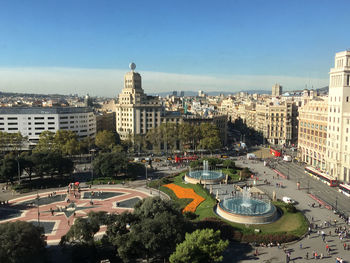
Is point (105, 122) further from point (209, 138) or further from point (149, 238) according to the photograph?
point (149, 238)

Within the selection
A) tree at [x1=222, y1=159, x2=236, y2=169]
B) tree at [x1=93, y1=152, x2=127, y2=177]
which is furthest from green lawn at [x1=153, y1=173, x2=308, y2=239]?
tree at [x1=222, y1=159, x2=236, y2=169]

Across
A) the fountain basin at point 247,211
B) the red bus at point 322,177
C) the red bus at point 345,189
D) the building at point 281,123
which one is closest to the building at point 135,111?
the building at point 281,123

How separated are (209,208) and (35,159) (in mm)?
43745

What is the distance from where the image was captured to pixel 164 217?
3741 cm

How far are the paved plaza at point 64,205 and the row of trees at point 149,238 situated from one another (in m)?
8.98

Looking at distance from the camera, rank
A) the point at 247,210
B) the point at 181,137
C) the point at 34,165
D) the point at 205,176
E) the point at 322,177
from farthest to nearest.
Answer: the point at 181,137 → the point at 205,176 → the point at 322,177 → the point at 34,165 → the point at 247,210

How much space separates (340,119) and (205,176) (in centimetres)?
3675

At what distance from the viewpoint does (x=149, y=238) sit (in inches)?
1395

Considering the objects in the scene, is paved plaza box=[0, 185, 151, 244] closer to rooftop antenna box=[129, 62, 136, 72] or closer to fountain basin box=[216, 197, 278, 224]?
fountain basin box=[216, 197, 278, 224]

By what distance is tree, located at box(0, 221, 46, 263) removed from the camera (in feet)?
102

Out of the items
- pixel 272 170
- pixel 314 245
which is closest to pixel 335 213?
pixel 314 245

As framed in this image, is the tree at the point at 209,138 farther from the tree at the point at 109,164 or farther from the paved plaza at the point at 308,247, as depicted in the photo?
the paved plaza at the point at 308,247

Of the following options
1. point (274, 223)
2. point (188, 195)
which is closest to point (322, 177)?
point (274, 223)

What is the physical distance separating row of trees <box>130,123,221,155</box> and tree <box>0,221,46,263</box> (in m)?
70.9
